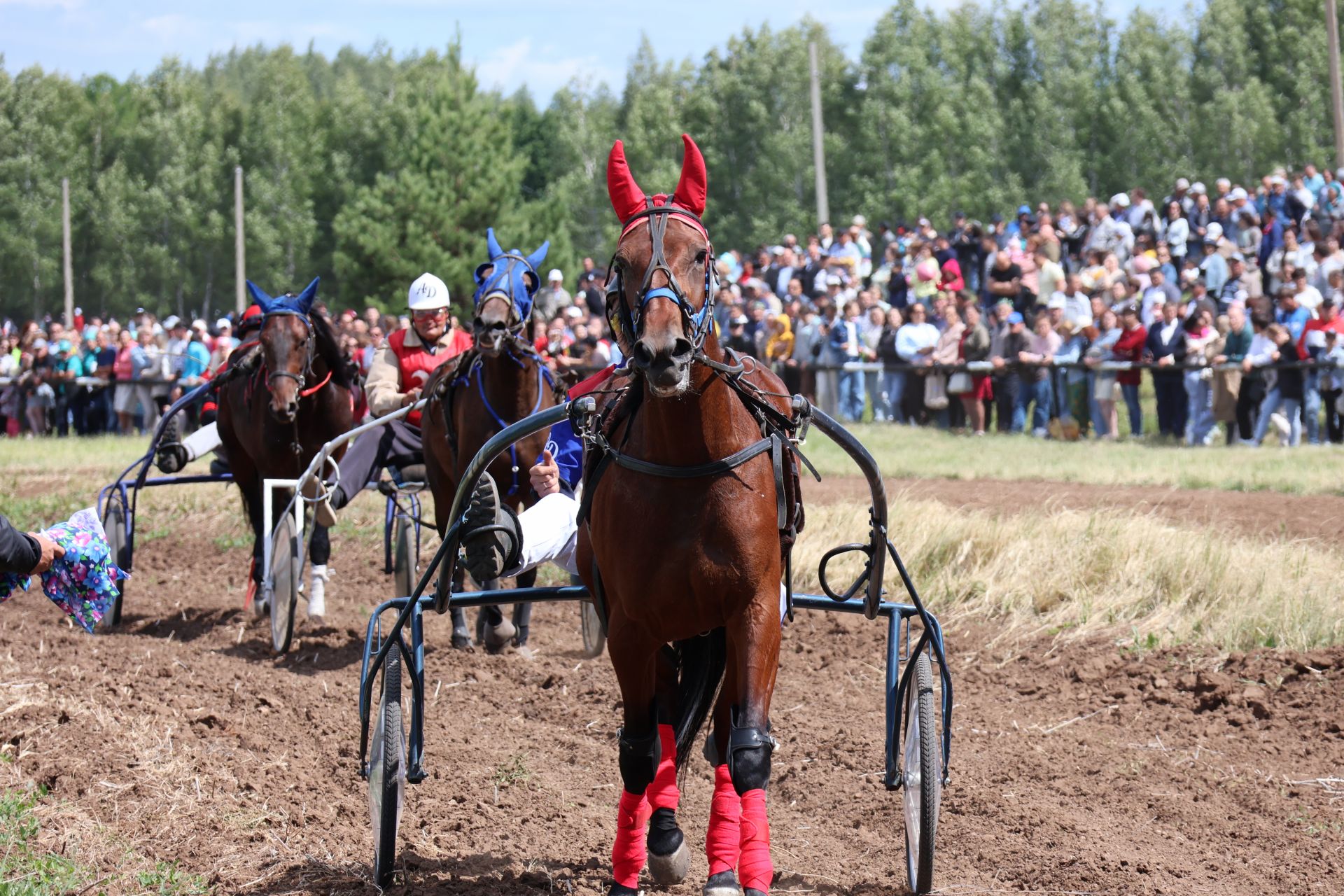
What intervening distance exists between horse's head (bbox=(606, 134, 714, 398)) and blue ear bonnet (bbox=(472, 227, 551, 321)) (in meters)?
3.49

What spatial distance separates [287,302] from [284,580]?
70.2 inches

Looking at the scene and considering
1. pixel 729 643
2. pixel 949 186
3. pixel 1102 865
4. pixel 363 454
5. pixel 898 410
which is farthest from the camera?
pixel 949 186

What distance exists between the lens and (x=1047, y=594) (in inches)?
323

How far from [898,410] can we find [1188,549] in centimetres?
961

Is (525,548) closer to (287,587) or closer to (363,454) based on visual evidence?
(287,587)

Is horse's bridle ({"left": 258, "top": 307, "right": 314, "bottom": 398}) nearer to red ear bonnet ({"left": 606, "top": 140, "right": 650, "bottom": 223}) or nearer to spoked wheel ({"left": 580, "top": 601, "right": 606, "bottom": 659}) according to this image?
spoked wheel ({"left": 580, "top": 601, "right": 606, "bottom": 659})

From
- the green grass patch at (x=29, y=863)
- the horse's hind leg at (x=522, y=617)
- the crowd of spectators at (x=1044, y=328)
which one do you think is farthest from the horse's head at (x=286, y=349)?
the green grass patch at (x=29, y=863)

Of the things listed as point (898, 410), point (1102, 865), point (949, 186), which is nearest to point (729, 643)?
point (1102, 865)

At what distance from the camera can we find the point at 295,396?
28.5 ft

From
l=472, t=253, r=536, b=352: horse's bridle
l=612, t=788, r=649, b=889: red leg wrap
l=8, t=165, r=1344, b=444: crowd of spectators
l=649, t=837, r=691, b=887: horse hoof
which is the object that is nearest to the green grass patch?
l=612, t=788, r=649, b=889: red leg wrap

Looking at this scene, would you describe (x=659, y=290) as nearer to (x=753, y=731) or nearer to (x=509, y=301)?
(x=753, y=731)

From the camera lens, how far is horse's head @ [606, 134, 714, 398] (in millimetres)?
3688

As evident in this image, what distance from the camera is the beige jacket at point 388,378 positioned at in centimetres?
894

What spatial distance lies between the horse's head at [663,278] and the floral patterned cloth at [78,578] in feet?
8.37
